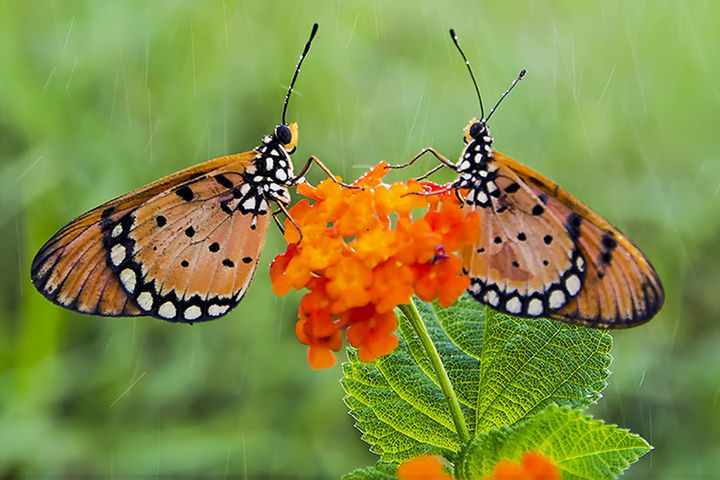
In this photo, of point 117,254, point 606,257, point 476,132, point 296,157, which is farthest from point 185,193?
point 296,157

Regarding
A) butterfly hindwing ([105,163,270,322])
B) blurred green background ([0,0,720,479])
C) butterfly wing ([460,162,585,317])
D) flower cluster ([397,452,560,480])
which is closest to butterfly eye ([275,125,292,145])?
butterfly hindwing ([105,163,270,322])

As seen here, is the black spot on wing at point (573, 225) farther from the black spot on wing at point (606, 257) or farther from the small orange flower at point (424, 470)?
the small orange flower at point (424, 470)

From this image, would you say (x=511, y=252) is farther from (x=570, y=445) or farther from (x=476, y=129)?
(x=570, y=445)

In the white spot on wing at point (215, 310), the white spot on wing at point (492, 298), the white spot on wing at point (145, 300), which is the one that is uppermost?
the white spot on wing at point (145, 300)

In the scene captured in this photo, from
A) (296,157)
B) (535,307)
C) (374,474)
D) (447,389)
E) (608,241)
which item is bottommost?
(374,474)

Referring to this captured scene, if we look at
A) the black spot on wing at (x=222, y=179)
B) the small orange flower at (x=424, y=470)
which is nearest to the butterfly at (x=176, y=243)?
the black spot on wing at (x=222, y=179)

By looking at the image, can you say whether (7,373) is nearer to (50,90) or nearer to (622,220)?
(50,90)

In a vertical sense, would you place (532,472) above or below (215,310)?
below
